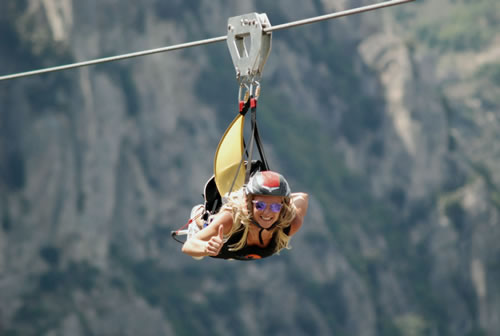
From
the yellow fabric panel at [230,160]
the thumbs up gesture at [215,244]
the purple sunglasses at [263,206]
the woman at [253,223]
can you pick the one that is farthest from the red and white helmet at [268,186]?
the yellow fabric panel at [230,160]

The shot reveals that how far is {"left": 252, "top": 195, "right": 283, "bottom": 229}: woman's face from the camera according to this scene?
11688mm

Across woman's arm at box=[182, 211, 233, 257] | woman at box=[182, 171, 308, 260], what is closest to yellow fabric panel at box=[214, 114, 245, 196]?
woman at box=[182, 171, 308, 260]

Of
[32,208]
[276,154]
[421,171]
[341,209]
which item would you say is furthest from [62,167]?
[421,171]

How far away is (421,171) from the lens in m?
87.9

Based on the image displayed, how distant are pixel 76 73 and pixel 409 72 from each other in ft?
107

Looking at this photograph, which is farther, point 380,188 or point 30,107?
point 380,188

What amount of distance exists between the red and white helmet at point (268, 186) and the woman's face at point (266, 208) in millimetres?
84

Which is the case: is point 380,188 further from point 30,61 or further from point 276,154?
point 30,61

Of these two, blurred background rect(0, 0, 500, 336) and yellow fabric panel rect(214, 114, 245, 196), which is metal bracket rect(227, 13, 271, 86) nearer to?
yellow fabric panel rect(214, 114, 245, 196)

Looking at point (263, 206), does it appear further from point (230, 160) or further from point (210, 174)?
point (210, 174)

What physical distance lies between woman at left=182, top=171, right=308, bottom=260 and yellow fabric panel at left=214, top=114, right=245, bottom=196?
83cm

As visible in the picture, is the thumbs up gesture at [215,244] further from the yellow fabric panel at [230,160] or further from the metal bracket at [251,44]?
the metal bracket at [251,44]

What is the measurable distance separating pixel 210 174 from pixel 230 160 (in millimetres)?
58054

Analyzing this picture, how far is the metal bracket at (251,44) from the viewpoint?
38.4ft
